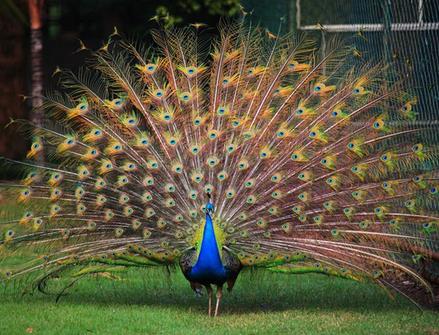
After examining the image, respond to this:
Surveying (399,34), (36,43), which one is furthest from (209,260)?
(36,43)

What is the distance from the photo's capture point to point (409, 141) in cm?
866

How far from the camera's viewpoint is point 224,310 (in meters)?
8.80

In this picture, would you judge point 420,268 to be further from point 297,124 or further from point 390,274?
point 297,124

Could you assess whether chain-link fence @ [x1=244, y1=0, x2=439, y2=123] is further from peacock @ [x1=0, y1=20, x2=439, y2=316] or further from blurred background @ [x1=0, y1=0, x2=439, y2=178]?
peacock @ [x1=0, y1=20, x2=439, y2=316]

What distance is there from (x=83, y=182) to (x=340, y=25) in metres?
4.71

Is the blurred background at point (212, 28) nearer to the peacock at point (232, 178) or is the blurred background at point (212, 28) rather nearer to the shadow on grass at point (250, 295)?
the peacock at point (232, 178)

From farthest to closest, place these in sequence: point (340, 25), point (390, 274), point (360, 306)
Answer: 1. point (340, 25)
2. point (360, 306)
3. point (390, 274)

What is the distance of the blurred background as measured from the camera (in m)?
9.41

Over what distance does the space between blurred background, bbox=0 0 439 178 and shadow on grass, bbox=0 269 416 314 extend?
1.66 m

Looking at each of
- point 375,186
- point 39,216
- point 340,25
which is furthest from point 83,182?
point 340,25

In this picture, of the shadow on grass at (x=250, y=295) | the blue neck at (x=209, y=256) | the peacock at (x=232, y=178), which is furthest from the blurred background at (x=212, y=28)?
the blue neck at (x=209, y=256)

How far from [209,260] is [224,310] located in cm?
90

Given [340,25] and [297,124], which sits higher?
[340,25]

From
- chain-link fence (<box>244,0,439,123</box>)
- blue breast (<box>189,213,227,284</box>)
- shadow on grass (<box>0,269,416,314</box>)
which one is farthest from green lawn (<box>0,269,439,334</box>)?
chain-link fence (<box>244,0,439,123</box>)
